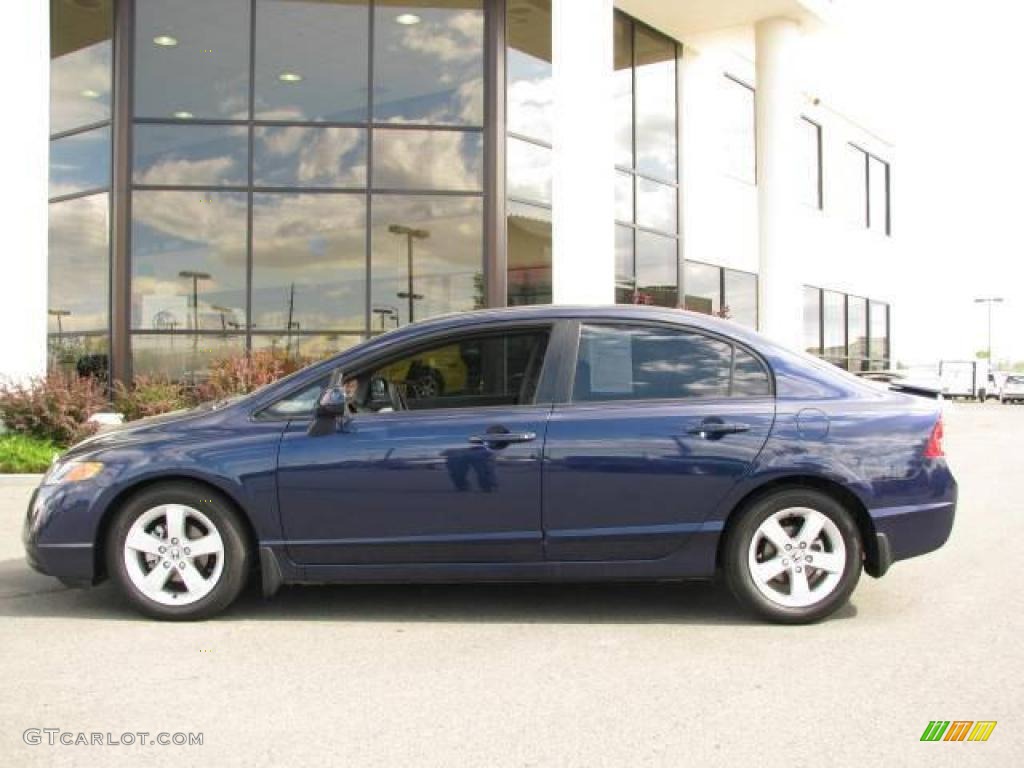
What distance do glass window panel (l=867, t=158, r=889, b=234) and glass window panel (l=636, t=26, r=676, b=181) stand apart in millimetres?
13981

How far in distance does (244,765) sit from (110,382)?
13.0 m

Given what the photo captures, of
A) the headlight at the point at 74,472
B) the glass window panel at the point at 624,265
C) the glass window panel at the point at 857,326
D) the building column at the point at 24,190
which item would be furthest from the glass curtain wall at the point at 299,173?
the glass window panel at the point at 857,326

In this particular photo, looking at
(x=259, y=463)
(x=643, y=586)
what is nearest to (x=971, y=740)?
(x=643, y=586)

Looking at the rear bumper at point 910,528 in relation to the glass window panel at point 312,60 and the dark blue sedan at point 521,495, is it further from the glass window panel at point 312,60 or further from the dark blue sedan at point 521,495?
the glass window panel at point 312,60

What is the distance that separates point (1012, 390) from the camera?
54.9 m

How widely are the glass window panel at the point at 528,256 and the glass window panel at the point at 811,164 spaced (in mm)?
13043

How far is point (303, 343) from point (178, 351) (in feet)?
6.29

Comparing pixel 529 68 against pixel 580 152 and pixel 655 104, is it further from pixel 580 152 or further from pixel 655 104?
pixel 655 104

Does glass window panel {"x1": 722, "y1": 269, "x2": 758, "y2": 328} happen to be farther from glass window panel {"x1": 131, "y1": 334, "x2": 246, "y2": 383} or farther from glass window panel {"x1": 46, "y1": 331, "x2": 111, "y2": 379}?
glass window panel {"x1": 46, "y1": 331, "x2": 111, "y2": 379}

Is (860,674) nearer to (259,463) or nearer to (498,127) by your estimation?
(259,463)

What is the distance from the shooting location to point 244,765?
127 inches

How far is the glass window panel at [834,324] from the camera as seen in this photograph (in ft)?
92.5

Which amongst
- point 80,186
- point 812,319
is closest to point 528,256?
point 80,186

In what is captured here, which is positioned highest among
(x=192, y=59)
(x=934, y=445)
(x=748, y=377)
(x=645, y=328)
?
(x=192, y=59)
